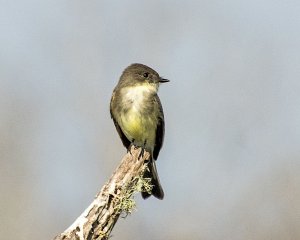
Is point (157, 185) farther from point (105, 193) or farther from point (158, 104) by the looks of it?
point (105, 193)

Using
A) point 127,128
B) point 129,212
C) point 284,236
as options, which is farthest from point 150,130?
point 129,212

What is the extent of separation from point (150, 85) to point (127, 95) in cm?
31

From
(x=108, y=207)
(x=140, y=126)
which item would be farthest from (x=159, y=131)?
(x=108, y=207)

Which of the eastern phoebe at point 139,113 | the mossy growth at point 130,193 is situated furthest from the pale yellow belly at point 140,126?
the mossy growth at point 130,193

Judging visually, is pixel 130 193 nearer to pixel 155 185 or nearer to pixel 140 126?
pixel 155 185

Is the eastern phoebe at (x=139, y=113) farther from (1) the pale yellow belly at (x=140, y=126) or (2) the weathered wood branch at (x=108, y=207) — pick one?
(2) the weathered wood branch at (x=108, y=207)

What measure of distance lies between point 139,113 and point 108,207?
2.71 m

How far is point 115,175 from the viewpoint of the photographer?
5.20 m

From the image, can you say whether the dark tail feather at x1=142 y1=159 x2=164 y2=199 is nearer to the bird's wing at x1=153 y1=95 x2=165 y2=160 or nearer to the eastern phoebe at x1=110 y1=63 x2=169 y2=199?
the eastern phoebe at x1=110 y1=63 x2=169 y2=199

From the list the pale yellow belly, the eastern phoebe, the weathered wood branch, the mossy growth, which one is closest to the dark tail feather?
the eastern phoebe

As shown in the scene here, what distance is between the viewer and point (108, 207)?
193 inches

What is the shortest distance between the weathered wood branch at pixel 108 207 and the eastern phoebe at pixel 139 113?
207 cm

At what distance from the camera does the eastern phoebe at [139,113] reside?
754 cm

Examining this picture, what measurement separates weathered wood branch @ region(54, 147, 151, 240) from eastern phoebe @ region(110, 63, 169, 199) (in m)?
2.07
